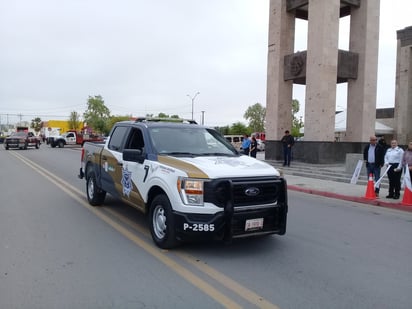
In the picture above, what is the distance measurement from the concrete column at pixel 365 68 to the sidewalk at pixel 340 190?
6.25m

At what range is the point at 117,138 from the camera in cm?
769

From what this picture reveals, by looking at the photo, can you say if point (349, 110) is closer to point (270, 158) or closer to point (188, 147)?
point (270, 158)

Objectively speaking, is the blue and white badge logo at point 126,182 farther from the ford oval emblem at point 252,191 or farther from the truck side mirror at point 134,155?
the ford oval emblem at point 252,191

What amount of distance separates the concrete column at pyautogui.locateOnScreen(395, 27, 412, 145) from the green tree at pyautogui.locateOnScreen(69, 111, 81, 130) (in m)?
78.0

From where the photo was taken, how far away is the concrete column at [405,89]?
30.7 metres

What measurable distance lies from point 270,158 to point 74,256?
16815 mm

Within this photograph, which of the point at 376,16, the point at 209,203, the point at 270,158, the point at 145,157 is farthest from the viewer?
the point at 270,158

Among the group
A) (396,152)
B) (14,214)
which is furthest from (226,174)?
(396,152)

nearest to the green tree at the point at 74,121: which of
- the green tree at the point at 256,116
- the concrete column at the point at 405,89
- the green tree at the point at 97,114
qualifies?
the green tree at the point at 97,114

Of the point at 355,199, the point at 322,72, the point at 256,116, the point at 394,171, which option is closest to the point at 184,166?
the point at 355,199

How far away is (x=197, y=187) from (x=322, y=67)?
1461cm

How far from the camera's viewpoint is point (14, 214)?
305 inches

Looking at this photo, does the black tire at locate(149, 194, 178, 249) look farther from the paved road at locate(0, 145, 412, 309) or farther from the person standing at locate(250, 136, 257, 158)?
the person standing at locate(250, 136, 257, 158)

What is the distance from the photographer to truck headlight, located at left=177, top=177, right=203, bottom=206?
497 centimetres
